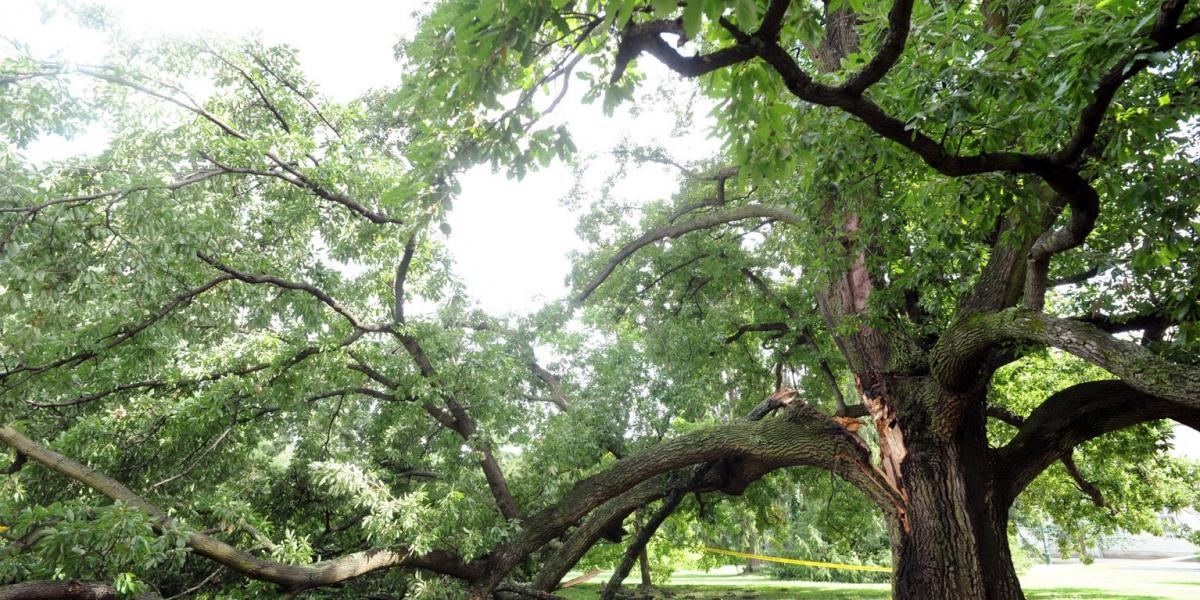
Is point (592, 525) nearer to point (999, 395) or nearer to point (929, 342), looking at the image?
point (929, 342)

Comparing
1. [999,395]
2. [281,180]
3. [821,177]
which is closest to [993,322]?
[821,177]

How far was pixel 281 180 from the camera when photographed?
6.71 metres

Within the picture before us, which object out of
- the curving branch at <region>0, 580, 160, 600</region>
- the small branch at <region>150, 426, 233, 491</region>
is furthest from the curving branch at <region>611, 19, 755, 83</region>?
the small branch at <region>150, 426, 233, 491</region>

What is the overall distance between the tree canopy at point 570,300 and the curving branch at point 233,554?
4cm

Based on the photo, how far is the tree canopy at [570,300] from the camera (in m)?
2.96

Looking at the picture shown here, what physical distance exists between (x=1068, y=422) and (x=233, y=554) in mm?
7521

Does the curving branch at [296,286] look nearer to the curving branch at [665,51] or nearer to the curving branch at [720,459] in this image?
the curving branch at [720,459]

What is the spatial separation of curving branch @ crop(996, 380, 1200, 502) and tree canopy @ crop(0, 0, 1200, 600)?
0.03m

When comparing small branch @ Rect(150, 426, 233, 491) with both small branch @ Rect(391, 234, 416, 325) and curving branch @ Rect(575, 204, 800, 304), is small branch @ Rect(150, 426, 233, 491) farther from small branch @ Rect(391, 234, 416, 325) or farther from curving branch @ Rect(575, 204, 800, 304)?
curving branch @ Rect(575, 204, 800, 304)

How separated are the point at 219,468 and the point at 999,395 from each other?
34.8 ft

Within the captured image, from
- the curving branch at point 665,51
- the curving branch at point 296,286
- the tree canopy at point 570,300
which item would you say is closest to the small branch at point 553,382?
the tree canopy at point 570,300

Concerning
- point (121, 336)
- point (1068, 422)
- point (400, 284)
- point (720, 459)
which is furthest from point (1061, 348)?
point (121, 336)

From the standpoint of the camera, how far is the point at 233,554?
5.49m

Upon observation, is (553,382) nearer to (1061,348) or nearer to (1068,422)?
(1068,422)
